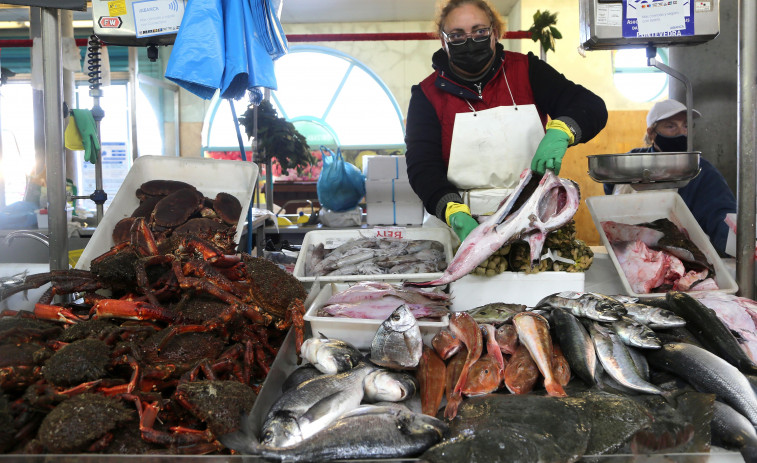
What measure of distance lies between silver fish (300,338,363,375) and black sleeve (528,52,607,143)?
5.74ft

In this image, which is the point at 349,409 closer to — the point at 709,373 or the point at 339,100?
the point at 709,373

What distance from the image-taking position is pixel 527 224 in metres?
2.11

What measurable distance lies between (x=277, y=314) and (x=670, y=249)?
190 cm

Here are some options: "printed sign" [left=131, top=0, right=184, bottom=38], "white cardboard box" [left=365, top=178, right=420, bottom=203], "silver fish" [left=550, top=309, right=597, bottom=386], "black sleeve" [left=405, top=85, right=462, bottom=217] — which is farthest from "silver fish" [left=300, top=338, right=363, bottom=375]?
"white cardboard box" [left=365, top=178, right=420, bottom=203]

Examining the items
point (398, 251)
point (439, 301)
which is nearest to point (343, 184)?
point (398, 251)

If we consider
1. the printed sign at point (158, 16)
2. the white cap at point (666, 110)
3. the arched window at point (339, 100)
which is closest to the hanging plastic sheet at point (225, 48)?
the printed sign at point (158, 16)

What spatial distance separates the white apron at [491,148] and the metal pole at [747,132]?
100 cm

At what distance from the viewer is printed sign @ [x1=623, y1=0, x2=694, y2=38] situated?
2.48m

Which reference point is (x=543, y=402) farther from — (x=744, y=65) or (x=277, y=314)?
(x=744, y=65)

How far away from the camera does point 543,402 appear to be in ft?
4.50

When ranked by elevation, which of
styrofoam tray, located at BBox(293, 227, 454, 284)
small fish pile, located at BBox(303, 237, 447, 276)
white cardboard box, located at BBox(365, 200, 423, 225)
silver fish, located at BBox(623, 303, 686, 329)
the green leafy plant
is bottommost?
silver fish, located at BBox(623, 303, 686, 329)

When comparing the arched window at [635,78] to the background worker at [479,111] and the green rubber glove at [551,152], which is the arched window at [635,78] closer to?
the background worker at [479,111]

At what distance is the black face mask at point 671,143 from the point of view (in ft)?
14.5

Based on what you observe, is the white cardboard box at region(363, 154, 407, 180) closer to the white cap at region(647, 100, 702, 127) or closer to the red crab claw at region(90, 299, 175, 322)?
the white cap at region(647, 100, 702, 127)
